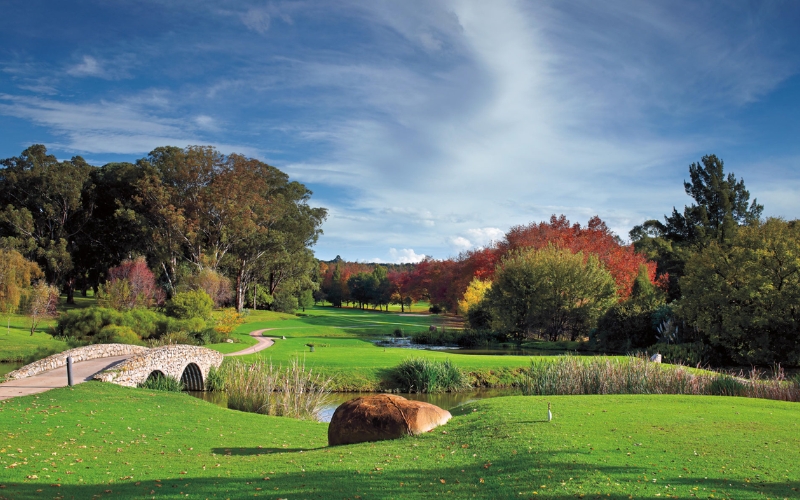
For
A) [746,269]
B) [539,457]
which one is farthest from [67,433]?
[746,269]

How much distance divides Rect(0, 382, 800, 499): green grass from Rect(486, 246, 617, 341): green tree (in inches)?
1055

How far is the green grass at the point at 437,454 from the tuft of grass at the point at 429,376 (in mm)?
9053

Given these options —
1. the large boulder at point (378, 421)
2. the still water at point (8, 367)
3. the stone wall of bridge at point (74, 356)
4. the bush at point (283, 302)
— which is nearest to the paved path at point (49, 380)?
the stone wall of bridge at point (74, 356)

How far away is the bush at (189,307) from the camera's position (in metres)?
35.4

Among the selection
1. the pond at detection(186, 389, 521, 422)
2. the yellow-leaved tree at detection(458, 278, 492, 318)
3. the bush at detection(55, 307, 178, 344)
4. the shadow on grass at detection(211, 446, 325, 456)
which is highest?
the yellow-leaved tree at detection(458, 278, 492, 318)

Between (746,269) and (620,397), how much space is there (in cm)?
1553

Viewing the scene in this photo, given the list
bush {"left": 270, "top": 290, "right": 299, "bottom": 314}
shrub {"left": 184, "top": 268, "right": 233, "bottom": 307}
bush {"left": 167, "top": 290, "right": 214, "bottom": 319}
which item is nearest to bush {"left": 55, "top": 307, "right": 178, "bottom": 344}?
bush {"left": 167, "top": 290, "right": 214, "bottom": 319}

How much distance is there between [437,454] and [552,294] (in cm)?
3377

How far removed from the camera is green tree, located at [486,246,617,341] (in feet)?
134

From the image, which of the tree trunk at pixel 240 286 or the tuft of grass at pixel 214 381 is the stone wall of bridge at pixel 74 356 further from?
the tree trunk at pixel 240 286

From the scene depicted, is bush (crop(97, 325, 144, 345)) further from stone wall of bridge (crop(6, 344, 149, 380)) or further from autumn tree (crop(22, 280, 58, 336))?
autumn tree (crop(22, 280, 58, 336))

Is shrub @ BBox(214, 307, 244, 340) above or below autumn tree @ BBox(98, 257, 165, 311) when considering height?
below

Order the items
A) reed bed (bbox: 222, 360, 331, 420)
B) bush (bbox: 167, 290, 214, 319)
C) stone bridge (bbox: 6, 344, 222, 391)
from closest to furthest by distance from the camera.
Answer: reed bed (bbox: 222, 360, 331, 420), stone bridge (bbox: 6, 344, 222, 391), bush (bbox: 167, 290, 214, 319)

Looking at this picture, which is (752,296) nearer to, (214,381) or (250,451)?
(250,451)
